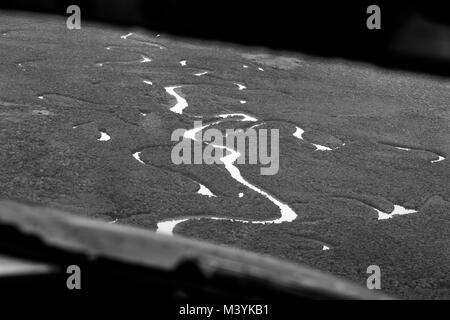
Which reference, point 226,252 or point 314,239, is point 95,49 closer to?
point 314,239

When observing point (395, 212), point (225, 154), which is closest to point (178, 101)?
point (225, 154)

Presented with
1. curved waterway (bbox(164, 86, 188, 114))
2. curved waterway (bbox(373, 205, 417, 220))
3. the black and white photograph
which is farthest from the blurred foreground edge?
curved waterway (bbox(164, 86, 188, 114))

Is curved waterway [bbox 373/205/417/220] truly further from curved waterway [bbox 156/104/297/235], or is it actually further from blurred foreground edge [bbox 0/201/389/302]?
blurred foreground edge [bbox 0/201/389/302]

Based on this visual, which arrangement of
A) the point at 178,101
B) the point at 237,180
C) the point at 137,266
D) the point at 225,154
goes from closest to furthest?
the point at 137,266 → the point at 237,180 → the point at 225,154 → the point at 178,101

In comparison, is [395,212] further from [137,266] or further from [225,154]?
[137,266]
